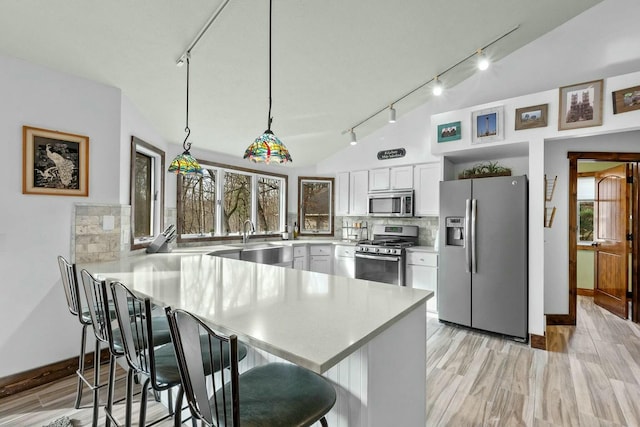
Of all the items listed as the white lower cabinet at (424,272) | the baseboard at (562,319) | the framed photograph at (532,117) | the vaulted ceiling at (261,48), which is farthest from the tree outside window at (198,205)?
the baseboard at (562,319)

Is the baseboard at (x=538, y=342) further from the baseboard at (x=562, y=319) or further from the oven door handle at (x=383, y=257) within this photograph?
the oven door handle at (x=383, y=257)

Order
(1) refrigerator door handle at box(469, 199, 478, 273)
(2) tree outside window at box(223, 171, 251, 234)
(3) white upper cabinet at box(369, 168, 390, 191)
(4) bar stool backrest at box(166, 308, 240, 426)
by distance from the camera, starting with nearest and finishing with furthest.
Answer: (4) bar stool backrest at box(166, 308, 240, 426) → (1) refrigerator door handle at box(469, 199, 478, 273) → (2) tree outside window at box(223, 171, 251, 234) → (3) white upper cabinet at box(369, 168, 390, 191)

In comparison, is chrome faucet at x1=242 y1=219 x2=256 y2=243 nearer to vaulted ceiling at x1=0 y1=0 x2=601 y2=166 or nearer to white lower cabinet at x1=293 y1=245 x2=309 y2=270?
white lower cabinet at x1=293 y1=245 x2=309 y2=270

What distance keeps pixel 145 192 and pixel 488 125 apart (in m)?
3.97

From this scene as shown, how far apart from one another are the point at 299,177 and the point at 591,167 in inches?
195

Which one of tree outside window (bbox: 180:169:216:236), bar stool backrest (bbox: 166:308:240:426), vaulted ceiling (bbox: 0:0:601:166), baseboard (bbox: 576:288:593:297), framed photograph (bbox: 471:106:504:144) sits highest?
vaulted ceiling (bbox: 0:0:601:166)

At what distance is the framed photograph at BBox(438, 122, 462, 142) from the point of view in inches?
144

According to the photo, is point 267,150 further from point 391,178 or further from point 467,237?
point 391,178

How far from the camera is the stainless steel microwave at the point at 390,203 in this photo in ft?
14.7

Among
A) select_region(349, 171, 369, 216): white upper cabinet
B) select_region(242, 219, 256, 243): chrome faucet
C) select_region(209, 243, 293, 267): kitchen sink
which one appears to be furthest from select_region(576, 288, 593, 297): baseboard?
select_region(242, 219, 256, 243): chrome faucet

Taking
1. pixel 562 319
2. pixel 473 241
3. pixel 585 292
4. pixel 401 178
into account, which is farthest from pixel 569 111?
pixel 585 292

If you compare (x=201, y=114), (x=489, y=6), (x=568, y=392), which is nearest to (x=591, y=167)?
(x=489, y=6)

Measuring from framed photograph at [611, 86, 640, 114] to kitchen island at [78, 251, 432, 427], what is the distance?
2.76m

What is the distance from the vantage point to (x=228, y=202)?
15.5 feet
